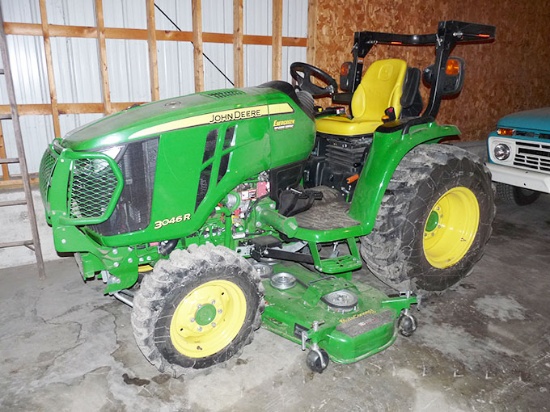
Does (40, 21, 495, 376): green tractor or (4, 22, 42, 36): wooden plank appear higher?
(4, 22, 42, 36): wooden plank

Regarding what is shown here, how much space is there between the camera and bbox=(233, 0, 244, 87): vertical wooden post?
5156mm

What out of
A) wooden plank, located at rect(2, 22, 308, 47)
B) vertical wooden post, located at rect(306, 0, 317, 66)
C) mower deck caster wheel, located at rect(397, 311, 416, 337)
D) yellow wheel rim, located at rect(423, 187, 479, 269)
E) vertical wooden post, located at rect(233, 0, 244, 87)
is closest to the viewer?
mower deck caster wheel, located at rect(397, 311, 416, 337)

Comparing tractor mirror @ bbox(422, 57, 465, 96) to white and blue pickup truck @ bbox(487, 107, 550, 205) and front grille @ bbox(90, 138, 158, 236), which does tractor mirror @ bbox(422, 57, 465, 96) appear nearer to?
white and blue pickup truck @ bbox(487, 107, 550, 205)

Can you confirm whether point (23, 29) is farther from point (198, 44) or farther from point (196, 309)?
point (196, 309)

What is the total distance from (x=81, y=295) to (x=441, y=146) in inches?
124

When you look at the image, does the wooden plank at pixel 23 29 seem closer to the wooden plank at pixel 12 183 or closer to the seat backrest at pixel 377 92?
the wooden plank at pixel 12 183

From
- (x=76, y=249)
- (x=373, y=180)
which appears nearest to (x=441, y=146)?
(x=373, y=180)

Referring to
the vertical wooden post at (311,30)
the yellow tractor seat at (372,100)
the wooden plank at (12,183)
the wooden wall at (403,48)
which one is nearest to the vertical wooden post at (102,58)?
the wooden wall at (403,48)

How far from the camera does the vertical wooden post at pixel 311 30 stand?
18.9 ft

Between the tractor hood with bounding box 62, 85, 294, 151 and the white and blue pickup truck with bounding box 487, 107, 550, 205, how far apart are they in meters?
3.22

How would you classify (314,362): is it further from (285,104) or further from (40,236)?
(40,236)

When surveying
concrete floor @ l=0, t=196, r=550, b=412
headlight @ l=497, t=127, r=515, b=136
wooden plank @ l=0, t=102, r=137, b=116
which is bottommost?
concrete floor @ l=0, t=196, r=550, b=412

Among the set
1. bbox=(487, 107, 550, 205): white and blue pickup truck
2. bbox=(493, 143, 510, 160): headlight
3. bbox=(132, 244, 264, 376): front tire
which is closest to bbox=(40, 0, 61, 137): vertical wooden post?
bbox=(132, 244, 264, 376): front tire

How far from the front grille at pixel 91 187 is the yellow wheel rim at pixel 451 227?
2479mm
